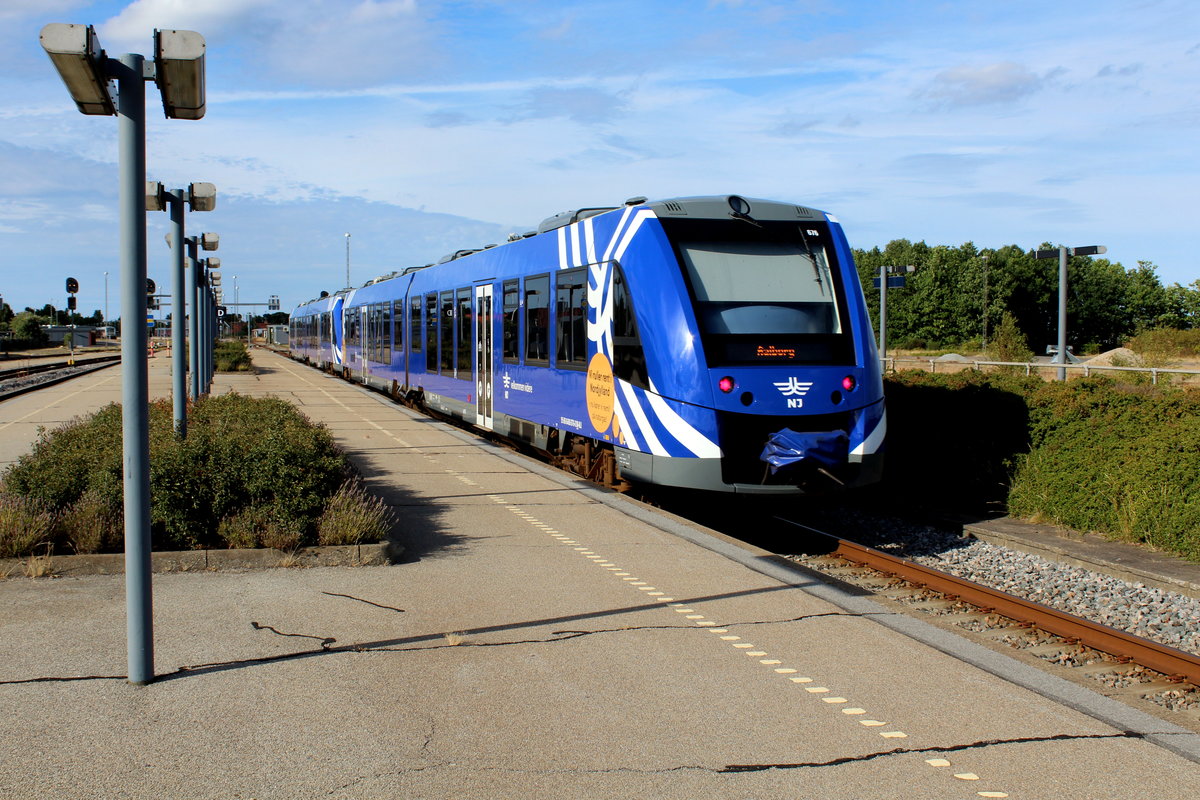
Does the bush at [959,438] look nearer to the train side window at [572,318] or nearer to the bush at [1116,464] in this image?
the bush at [1116,464]

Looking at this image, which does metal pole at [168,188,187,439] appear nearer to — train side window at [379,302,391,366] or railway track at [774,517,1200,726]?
railway track at [774,517,1200,726]

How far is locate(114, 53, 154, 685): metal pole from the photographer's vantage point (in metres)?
5.47

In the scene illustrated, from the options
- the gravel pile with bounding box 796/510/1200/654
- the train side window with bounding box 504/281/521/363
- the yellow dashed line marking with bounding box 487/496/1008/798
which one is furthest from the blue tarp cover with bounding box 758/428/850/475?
the train side window with bounding box 504/281/521/363

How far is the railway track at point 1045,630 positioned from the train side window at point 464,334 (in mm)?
9827

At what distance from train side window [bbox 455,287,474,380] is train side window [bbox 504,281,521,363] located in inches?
98.7

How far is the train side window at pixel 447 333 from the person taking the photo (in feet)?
68.0

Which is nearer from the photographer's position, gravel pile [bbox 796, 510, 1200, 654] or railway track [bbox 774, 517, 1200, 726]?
railway track [bbox 774, 517, 1200, 726]

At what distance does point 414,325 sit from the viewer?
81.7ft

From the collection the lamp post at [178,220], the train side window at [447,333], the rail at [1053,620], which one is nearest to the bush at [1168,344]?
the train side window at [447,333]

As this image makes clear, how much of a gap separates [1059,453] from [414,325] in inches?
600

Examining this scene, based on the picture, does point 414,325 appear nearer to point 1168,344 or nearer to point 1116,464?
Result: point 1116,464

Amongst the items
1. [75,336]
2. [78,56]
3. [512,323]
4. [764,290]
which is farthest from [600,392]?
[75,336]

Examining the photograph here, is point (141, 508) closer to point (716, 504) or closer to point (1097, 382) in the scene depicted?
point (716, 504)

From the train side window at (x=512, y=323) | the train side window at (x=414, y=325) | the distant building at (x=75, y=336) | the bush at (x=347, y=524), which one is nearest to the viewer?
the bush at (x=347, y=524)
